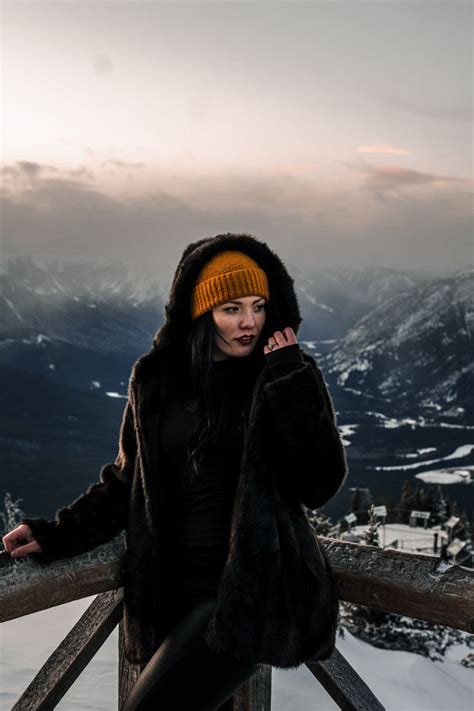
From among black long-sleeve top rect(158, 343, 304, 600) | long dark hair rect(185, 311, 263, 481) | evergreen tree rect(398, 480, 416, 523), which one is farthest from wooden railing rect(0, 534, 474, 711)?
evergreen tree rect(398, 480, 416, 523)

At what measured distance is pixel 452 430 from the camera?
153m

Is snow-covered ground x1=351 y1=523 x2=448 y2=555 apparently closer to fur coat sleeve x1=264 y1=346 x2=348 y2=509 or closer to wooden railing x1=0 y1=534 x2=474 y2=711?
wooden railing x1=0 y1=534 x2=474 y2=711

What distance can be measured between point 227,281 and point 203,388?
1.14ft

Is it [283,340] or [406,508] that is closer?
[283,340]

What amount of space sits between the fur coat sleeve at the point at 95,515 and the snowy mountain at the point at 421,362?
17013 centimetres

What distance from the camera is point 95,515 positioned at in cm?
216

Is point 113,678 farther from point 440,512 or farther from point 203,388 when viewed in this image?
point 440,512

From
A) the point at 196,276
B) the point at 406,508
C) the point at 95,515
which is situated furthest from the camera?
the point at 406,508

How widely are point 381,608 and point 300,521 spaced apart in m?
0.34

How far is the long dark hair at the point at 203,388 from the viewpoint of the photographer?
2094 millimetres

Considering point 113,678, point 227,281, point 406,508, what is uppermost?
point 227,281

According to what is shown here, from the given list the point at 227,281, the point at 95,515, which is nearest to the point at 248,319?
the point at 227,281

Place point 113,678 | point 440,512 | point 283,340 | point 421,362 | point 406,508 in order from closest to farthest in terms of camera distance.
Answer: point 283,340, point 113,678, point 440,512, point 406,508, point 421,362

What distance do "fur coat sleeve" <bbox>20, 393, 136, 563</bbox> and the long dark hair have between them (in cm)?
24
